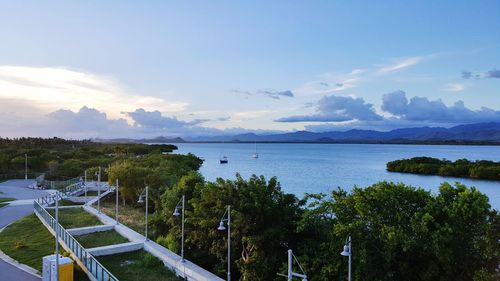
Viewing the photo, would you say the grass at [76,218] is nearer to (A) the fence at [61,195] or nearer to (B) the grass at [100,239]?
(B) the grass at [100,239]

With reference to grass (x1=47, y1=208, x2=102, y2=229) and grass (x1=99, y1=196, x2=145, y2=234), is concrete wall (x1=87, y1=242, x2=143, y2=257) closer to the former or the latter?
grass (x1=99, y1=196, x2=145, y2=234)

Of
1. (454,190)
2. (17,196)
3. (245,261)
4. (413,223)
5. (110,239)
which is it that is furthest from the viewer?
(17,196)

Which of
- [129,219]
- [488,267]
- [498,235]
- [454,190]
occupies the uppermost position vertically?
[454,190]

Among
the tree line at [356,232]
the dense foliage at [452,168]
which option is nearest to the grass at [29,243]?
the tree line at [356,232]

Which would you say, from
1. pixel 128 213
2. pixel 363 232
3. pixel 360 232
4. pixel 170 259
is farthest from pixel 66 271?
pixel 128 213

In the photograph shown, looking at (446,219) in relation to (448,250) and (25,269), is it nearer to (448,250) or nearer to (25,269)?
(448,250)

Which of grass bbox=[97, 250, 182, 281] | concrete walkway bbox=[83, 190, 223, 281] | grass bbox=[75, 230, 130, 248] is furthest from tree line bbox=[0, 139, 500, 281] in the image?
grass bbox=[75, 230, 130, 248]

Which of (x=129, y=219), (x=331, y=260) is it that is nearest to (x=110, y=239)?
(x=129, y=219)

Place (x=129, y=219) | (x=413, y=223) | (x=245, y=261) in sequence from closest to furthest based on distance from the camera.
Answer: (x=413, y=223)
(x=245, y=261)
(x=129, y=219)
